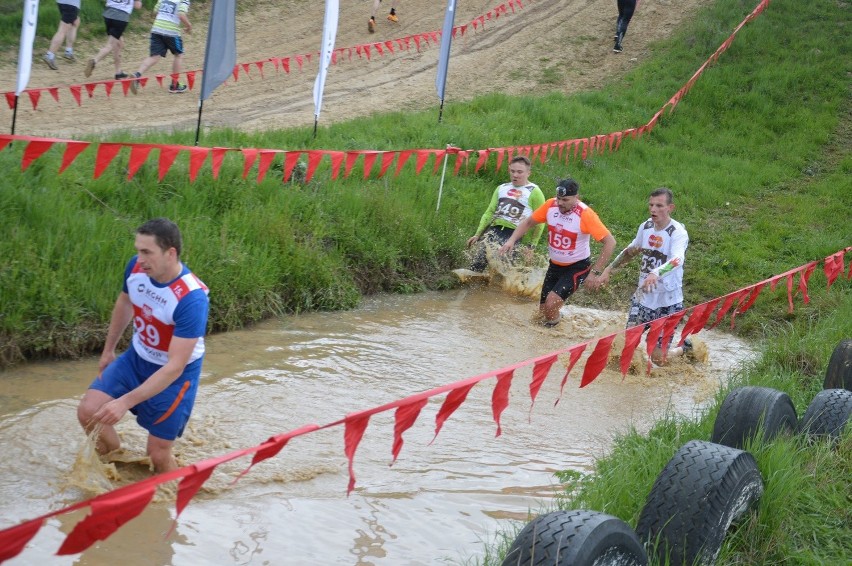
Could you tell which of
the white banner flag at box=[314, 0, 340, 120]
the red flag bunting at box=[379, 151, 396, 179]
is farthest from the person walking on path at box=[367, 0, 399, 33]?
the red flag bunting at box=[379, 151, 396, 179]

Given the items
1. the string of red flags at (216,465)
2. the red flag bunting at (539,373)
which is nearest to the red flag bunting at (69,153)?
the string of red flags at (216,465)

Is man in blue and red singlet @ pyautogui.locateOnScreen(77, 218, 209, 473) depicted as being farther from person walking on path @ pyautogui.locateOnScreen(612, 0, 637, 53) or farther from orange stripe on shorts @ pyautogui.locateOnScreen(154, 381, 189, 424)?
person walking on path @ pyautogui.locateOnScreen(612, 0, 637, 53)

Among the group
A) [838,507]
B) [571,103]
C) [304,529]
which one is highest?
[571,103]

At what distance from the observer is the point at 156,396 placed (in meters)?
5.60

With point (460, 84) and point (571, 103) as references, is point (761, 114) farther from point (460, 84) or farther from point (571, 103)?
point (460, 84)

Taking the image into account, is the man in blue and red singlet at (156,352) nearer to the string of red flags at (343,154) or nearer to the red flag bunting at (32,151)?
the red flag bunting at (32,151)

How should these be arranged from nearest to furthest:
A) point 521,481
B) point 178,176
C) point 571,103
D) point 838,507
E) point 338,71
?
point 838,507 < point 521,481 < point 178,176 < point 571,103 < point 338,71

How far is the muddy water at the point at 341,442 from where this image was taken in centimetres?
536

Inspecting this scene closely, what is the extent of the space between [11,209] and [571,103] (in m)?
12.5

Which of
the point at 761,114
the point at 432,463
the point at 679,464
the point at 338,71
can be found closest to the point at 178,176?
the point at 432,463

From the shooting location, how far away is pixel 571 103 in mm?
18531

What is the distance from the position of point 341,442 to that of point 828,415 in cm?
355

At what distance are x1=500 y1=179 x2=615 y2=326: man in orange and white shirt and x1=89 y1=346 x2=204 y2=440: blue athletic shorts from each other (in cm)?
584

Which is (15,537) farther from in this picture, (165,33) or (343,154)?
(165,33)
